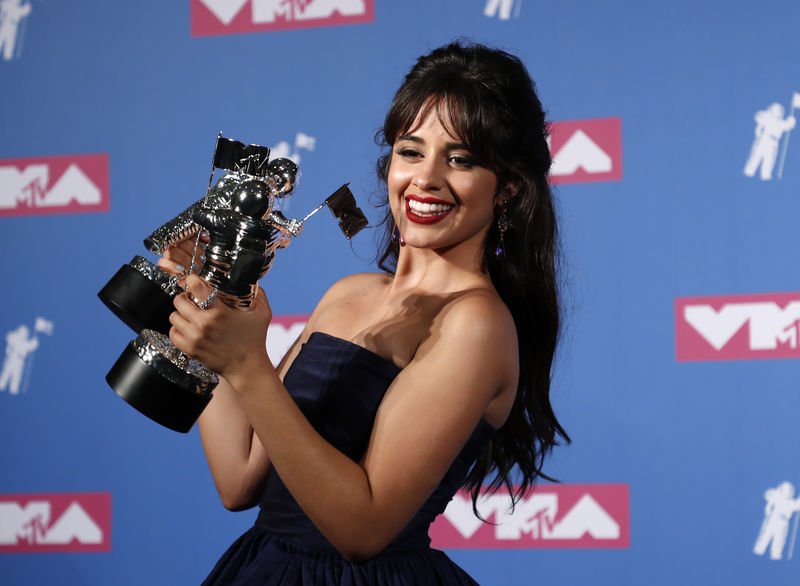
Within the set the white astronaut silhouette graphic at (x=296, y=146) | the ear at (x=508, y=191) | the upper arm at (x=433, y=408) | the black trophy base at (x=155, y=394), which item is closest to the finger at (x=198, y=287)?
the black trophy base at (x=155, y=394)

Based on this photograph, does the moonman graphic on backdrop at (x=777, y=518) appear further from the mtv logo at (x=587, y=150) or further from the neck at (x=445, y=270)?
the neck at (x=445, y=270)

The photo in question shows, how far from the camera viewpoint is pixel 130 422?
233 centimetres

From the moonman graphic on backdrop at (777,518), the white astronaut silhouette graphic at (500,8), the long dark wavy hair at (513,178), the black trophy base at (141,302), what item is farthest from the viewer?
the white astronaut silhouette graphic at (500,8)

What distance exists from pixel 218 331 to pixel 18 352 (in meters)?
1.73

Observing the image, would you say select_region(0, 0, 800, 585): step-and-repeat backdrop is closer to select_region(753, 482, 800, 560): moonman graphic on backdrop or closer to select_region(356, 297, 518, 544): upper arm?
select_region(753, 482, 800, 560): moonman graphic on backdrop

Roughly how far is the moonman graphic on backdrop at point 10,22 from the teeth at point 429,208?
168 centimetres

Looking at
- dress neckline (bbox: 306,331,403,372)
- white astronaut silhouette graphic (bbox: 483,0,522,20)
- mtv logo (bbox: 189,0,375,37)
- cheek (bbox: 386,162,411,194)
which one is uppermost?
white astronaut silhouette graphic (bbox: 483,0,522,20)

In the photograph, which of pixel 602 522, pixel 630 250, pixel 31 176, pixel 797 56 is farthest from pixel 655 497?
pixel 31 176

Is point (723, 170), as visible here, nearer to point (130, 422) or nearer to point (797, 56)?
point (797, 56)

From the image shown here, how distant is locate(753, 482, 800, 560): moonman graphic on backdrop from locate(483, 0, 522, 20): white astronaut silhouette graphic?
4.00ft

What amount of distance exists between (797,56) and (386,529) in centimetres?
154

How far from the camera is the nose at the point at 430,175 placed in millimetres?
1172

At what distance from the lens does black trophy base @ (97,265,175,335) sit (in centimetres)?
98

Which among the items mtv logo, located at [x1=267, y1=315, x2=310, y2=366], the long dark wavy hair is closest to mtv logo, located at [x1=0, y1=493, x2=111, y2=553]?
mtv logo, located at [x1=267, y1=315, x2=310, y2=366]
